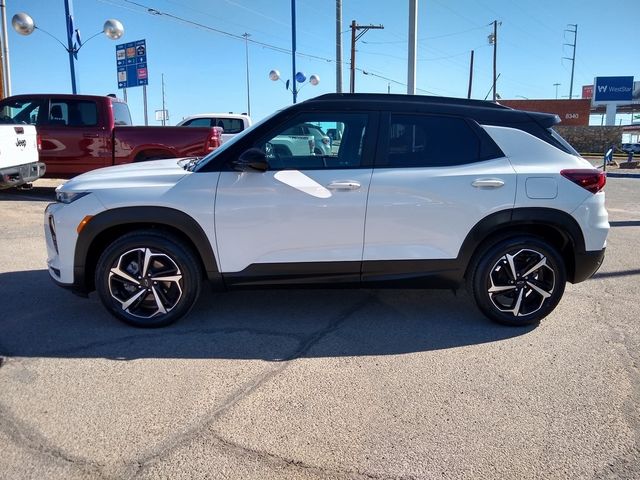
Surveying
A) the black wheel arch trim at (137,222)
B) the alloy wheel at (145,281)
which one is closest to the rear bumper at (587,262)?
the black wheel arch trim at (137,222)

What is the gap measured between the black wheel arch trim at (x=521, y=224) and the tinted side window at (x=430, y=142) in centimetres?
51

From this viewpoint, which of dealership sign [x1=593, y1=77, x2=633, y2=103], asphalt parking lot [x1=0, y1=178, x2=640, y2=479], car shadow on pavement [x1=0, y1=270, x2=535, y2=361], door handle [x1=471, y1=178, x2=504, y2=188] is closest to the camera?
asphalt parking lot [x1=0, y1=178, x2=640, y2=479]

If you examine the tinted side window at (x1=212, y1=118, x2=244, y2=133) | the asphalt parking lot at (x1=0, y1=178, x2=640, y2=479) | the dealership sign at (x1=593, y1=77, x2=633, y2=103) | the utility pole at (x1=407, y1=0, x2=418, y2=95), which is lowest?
the asphalt parking lot at (x1=0, y1=178, x2=640, y2=479)

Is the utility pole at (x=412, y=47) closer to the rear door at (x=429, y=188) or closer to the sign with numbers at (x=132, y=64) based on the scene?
the rear door at (x=429, y=188)

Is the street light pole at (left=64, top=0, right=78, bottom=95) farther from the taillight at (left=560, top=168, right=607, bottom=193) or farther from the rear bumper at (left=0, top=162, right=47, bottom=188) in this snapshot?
the taillight at (left=560, top=168, right=607, bottom=193)

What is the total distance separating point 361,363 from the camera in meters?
3.62

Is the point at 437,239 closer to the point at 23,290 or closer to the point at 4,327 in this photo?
the point at 4,327

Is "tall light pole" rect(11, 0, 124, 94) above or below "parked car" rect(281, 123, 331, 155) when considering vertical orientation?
above

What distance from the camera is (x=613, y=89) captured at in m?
59.9

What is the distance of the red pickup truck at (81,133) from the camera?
10.5 meters

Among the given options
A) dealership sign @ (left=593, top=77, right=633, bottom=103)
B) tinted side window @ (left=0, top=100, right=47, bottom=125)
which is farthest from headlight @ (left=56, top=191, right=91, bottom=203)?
dealership sign @ (left=593, top=77, right=633, bottom=103)

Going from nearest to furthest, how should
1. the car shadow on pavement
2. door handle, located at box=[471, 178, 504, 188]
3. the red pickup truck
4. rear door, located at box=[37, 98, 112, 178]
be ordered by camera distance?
the car shadow on pavement < door handle, located at box=[471, 178, 504, 188] < the red pickup truck < rear door, located at box=[37, 98, 112, 178]

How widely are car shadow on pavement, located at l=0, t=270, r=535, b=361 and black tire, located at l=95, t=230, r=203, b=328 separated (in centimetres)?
16

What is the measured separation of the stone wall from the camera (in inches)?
1949
